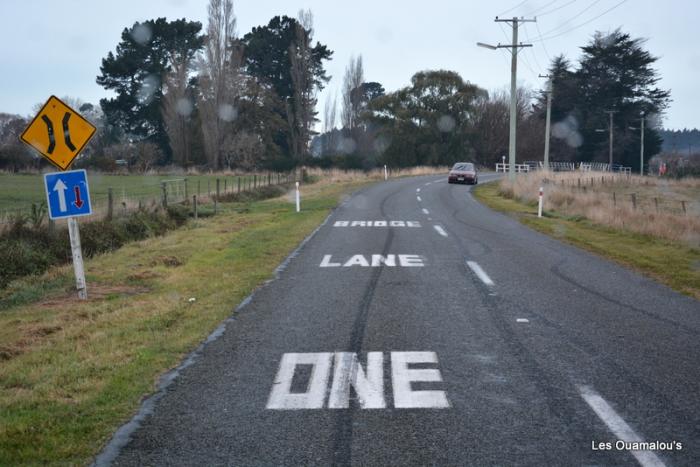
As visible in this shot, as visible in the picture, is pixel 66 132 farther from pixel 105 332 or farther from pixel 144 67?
pixel 144 67

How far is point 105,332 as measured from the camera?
27.3ft

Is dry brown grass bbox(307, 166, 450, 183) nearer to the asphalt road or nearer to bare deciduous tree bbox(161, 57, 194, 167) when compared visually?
bare deciduous tree bbox(161, 57, 194, 167)

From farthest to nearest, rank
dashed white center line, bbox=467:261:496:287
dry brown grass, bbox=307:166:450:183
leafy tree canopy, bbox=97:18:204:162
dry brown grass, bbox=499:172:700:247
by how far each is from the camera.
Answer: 1. leafy tree canopy, bbox=97:18:204:162
2. dry brown grass, bbox=307:166:450:183
3. dry brown grass, bbox=499:172:700:247
4. dashed white center line, bbox=467:261:496:287

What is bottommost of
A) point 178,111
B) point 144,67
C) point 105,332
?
point 105,332

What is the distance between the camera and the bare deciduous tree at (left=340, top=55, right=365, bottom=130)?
73.8m

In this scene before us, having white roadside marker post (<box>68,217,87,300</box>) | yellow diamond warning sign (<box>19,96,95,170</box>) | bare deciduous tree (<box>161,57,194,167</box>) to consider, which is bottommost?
white roadside marker post (<box>68,217,87,300</box>)

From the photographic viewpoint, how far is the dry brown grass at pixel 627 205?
776 inches

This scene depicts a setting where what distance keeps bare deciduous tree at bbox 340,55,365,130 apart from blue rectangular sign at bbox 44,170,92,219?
65.5 m

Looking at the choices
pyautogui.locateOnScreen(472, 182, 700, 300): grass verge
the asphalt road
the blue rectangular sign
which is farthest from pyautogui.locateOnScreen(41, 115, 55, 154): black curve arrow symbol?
pyautogui.locateOnScreen(472, 182, 700, 300): grass verge

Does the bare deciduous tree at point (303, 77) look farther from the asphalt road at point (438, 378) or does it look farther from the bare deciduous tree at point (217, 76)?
the asphalt road at point (438, 378)

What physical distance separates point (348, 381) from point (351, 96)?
70848mm

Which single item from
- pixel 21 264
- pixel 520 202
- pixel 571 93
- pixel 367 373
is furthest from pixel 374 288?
pixel 571 93

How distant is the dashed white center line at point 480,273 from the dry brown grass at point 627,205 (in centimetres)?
712

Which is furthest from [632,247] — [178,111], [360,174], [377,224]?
[178,111]
